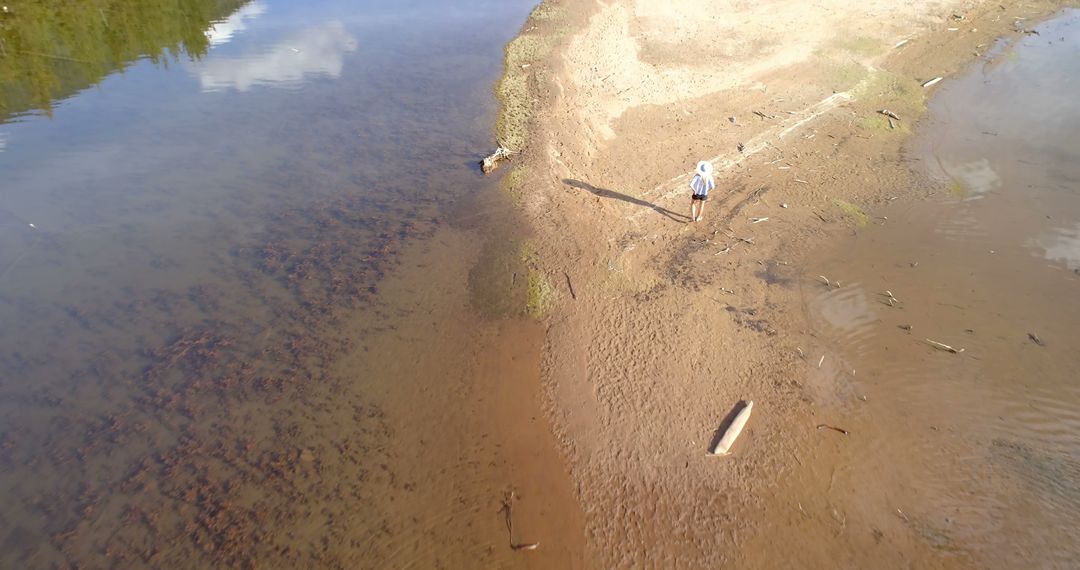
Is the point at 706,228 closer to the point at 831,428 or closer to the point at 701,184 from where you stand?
the point at 701,184

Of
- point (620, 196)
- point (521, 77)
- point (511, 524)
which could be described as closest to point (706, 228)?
point (620, 196)

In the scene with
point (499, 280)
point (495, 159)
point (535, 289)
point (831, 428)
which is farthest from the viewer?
point (495, 159)

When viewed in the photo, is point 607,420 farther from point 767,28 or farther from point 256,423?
point 767,28

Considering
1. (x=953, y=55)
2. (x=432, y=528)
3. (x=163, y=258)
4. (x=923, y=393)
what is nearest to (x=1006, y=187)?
(x=923, y=393)

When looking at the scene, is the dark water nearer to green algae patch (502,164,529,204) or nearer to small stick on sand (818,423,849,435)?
green algae patch (502,164,529,204)

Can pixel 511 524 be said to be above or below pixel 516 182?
below

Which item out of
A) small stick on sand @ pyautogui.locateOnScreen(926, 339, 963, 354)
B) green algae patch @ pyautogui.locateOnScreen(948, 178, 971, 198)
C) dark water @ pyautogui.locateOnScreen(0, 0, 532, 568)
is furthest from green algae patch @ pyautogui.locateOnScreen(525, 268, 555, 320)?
green algae patch @ pyautogui.locateOnScreen(948, 178, 971, 198)
